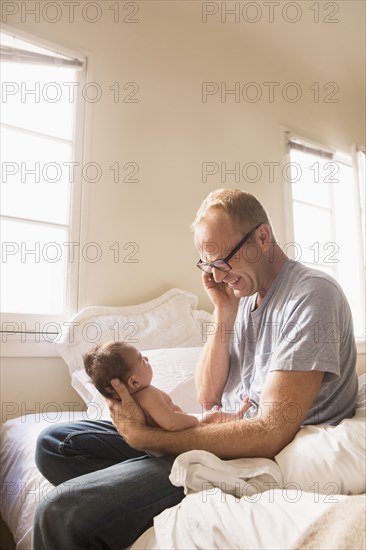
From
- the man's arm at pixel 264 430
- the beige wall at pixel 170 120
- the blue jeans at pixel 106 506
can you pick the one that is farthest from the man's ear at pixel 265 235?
the beige wall at pixel 170 120

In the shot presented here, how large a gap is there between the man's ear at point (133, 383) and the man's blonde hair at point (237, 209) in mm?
466

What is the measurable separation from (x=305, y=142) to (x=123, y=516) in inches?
117

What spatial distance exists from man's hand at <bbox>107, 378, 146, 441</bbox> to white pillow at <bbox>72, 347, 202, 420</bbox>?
45 centimetres

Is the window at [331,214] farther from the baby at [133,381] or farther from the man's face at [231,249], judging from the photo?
the baby at [133,381]

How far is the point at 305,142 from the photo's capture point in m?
3.36

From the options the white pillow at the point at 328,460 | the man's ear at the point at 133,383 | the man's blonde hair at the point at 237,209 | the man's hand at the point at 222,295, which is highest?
the man's blonde hair at the point at 237,209

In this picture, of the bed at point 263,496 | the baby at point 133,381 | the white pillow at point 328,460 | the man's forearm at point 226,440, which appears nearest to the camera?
the bed at point 263,496

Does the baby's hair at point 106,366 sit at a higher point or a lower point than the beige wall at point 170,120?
lower

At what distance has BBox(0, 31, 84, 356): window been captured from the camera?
7.00 feet

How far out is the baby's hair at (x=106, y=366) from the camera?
116 cm

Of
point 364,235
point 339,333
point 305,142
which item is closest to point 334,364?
point 339,333

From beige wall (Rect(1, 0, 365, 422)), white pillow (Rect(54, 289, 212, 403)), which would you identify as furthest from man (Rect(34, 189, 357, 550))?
beige wall (Rect(1, 0, 365, 422))

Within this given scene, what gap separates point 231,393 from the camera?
1.40 metres

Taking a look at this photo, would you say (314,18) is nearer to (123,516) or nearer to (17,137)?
(17,137)
